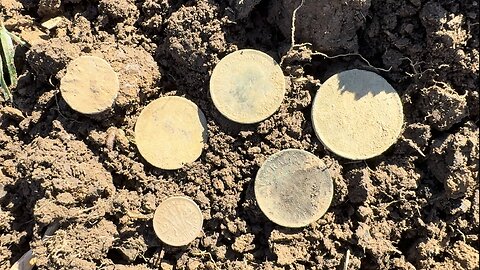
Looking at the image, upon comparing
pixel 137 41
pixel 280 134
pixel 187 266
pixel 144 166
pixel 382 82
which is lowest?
pixel 187 266

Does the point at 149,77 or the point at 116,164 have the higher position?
the point at 149,77

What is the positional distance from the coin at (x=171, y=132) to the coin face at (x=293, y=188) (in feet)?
1.15

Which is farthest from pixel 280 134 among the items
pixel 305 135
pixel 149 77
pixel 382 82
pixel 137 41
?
pixel 137 41

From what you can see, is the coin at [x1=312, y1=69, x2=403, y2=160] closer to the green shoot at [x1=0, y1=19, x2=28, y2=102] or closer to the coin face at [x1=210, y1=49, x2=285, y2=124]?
the coin face at [x1=210, y1=49, x2=285, y2=124]

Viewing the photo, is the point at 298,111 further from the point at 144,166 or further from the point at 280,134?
the point at 144,166

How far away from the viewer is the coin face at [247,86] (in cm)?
223

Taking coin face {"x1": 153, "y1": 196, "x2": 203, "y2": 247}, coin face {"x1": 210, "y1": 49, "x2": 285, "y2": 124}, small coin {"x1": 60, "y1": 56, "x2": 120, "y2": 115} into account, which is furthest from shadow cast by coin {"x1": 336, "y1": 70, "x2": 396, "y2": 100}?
small coin {"x1": 60, "y1": 56, "x2": 120, "y2": 115}

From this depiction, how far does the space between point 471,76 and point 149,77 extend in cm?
152

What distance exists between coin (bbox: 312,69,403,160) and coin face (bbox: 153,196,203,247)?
2.26 feet

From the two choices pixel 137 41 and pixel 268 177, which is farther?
pixel 137 41

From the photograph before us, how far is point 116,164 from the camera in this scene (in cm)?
227

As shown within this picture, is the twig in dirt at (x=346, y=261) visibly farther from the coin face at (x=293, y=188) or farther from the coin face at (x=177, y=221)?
the coin face at (x=177, y=221)

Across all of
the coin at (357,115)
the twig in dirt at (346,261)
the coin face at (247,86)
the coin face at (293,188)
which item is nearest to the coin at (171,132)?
the coin face at (247,86)

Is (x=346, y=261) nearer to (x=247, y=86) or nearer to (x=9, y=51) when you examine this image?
(x=247, y=86)
